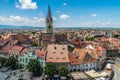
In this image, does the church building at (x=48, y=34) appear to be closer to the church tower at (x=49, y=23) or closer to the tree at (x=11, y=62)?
the church tower at (x=49, y=23)

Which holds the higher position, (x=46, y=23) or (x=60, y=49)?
(x=46, y=23)

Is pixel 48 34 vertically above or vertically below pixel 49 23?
below

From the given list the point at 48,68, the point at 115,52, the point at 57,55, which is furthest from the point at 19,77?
the point at 115,52

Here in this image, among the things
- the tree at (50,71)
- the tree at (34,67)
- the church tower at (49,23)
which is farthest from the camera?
the church tower at (49,23)

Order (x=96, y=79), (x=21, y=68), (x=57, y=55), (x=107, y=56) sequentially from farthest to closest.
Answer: (x=107, y=56)
(x=21, y=68)
(x=57, y=55)
(x=96, y=79)

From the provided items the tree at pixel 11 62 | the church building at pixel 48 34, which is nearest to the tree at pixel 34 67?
the tree at pixel 11 62

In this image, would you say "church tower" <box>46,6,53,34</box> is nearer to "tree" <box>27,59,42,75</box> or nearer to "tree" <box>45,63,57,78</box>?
"tree" <box>27,59,42,75</box>

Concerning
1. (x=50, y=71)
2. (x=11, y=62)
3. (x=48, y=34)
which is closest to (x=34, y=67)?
(x=50, y=71)

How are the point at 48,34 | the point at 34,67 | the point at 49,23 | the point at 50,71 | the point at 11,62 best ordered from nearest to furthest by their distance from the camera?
1. the point at 50,71
2. the point at 34,67
3. the point at 11,62
4. the point at 48,34
5. the point at 49,23

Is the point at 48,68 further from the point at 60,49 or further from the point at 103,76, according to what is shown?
the point at 103,76

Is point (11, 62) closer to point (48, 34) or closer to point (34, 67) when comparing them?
point (34, 67)

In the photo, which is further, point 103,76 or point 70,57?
point 70,57
